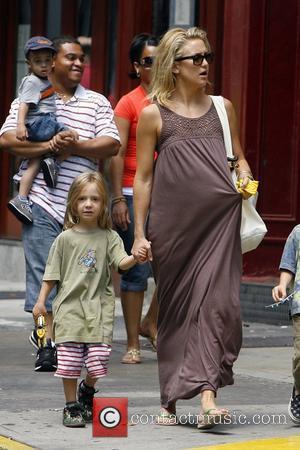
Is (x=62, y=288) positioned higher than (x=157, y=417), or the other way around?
(x=62, y=288)

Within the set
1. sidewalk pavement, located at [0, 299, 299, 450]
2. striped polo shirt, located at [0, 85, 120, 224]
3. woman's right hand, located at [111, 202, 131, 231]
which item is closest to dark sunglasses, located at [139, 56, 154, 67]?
striped polo shirt, located at [0, 85, 120, 224]

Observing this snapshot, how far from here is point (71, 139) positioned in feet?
28.2

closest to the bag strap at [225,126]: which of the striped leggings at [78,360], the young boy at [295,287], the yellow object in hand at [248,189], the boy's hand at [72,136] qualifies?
the yellow object in hand at [248,189]

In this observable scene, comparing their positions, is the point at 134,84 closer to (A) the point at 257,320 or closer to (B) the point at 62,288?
(A) the point at 257,320

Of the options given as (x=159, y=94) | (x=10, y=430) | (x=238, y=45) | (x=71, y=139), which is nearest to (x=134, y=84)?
(x=238, y=45)

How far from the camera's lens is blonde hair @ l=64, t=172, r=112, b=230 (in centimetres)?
706

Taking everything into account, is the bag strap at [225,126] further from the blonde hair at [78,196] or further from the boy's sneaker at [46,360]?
the boy's sneaker at [46,360]

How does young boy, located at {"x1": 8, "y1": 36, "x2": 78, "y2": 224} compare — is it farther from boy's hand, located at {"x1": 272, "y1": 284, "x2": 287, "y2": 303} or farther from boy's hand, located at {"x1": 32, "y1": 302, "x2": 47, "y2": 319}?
boy's hand, located at {"x1": 272, "y1": 284, "x2": 287, "y2": 303}

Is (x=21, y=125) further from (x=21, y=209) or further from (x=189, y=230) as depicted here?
(x=189, y=230)

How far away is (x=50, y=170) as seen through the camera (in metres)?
8.69

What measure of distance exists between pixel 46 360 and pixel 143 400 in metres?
1.17

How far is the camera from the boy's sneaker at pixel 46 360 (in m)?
8.55

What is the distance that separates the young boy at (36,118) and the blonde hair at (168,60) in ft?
5.13

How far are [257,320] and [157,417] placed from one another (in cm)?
485
